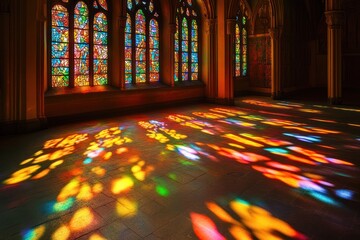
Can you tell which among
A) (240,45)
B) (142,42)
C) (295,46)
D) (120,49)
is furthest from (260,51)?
(120,49)

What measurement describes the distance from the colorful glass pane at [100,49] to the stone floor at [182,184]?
120 inches

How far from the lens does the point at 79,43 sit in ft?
29.0

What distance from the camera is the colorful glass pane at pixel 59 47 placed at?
8281mm

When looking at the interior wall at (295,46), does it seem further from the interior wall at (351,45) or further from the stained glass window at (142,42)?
the stained glass window at (142,42)

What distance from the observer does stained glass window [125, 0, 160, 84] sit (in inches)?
401

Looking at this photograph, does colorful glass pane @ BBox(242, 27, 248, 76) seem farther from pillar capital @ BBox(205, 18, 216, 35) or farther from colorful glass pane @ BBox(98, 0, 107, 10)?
colorful glass pane @ BBox(98, 0, 107, 10)

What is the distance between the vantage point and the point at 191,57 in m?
12.4

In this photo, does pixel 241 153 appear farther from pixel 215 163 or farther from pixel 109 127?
pixel 109 127

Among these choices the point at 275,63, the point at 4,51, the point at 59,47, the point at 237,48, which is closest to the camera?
the point at 4,51

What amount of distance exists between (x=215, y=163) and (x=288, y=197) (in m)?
1.41

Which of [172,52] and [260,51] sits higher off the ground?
[260,51]

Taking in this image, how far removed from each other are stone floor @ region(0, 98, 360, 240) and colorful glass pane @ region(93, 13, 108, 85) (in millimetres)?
3047

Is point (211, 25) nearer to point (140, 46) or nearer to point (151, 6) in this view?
point (151, 6)

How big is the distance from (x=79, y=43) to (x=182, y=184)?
692 centimetres
